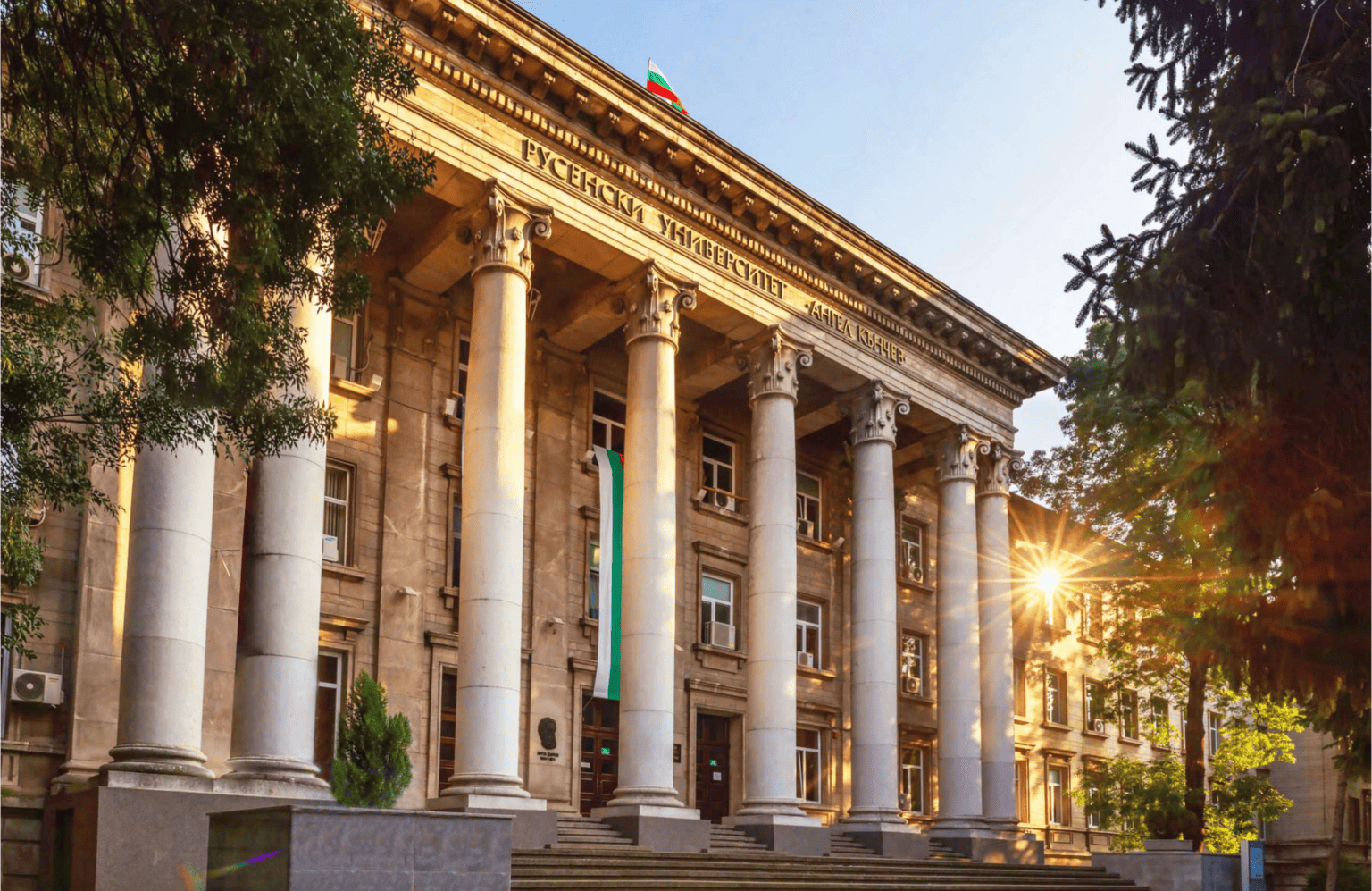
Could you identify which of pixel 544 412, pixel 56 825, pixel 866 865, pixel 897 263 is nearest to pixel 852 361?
pixel 897 263

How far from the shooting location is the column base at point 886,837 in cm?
2880

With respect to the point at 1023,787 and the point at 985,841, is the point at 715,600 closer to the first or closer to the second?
the point at 985,841

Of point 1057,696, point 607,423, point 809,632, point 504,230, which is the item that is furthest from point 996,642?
point 504,230

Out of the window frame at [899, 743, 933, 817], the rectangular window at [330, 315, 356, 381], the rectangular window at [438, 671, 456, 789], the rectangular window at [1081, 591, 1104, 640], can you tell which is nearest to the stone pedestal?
the rectangular window at [438, 671, 456, 789]

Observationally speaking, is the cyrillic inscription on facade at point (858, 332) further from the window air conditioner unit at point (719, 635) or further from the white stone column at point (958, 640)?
the window air conditioner unit at point (719, 635)

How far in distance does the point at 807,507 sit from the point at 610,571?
36.6 feet

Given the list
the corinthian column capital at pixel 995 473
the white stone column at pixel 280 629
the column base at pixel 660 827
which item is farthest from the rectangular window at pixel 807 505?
the white stone column at pixel 280 629

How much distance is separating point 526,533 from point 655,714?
583 centimetres

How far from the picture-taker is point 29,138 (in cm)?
1309

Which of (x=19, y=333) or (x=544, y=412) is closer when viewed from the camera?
(x=19, y=333)

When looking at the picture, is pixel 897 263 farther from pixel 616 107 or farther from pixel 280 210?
pixel 280 210

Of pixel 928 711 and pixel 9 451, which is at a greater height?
pixel 9 451

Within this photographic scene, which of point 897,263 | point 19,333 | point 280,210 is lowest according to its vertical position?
point 19,333

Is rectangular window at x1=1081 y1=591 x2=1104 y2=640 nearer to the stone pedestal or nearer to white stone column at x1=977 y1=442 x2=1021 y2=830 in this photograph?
white stone column at x1=977 y1=442 x2=1021 y2=830
